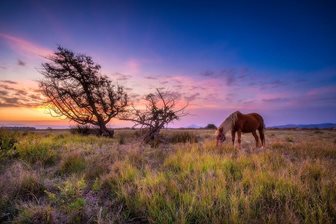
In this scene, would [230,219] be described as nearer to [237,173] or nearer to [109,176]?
[237,173]

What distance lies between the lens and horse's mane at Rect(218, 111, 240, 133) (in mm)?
11126

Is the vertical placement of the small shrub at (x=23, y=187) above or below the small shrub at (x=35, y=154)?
below

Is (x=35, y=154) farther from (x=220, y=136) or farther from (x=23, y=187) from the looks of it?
(x=220, y=136)

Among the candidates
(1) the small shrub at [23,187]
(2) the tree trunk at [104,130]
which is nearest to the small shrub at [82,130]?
(2) the tree trunk at [104,130]

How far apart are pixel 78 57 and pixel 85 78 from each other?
1.62 metres

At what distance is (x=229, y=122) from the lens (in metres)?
11.2

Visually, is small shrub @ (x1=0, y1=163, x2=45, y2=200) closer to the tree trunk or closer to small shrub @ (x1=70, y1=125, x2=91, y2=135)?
the tree trunk

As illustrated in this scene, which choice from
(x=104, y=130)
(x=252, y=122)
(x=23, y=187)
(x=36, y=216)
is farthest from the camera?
(x=104, y=130)

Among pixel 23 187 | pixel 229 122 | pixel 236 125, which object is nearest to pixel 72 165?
pixel 23 187

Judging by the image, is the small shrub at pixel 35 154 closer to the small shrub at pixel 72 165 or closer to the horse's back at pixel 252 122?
the small shrub at pixel 72 165

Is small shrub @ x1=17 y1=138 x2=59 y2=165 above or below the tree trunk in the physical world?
below

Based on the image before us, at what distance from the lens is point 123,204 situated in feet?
12.2

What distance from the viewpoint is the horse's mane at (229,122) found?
11.1 meters

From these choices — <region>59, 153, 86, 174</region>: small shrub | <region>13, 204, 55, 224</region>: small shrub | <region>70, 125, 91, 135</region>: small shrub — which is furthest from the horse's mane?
<region>70, 125, 91, 135</region>: small shrub
